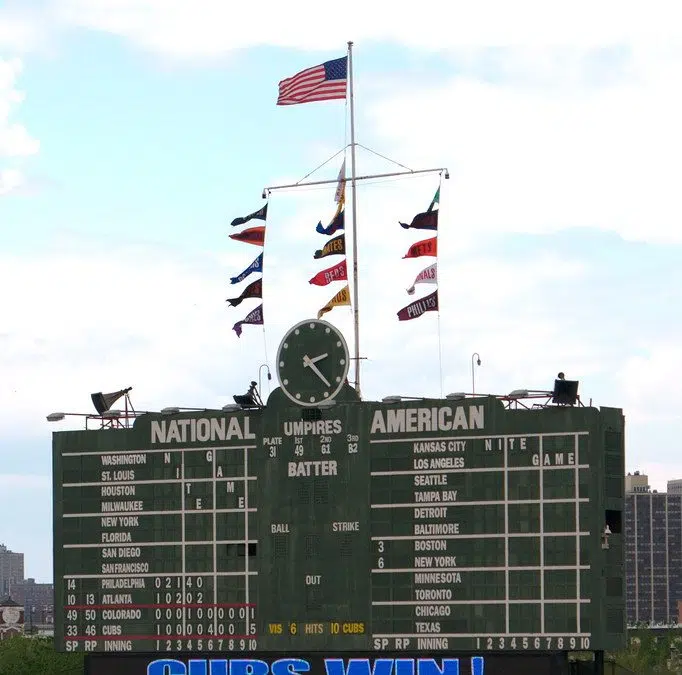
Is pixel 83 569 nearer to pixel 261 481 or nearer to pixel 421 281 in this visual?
pixel 261 481

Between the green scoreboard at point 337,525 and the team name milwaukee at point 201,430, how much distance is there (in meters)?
0.07

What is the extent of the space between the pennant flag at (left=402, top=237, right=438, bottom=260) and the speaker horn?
32.2 feet

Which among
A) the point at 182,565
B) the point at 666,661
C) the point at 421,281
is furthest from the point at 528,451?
the point at 666,661

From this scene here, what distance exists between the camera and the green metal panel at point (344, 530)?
145 feet

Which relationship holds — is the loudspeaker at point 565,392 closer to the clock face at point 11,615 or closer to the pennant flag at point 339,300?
the pennant flag at point 339,300

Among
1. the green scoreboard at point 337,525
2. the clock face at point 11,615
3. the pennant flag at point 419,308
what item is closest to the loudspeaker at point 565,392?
the green scoreboard at point 337,525

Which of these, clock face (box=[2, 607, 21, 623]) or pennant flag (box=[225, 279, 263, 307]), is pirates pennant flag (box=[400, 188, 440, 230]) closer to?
pennant flag (box=[225, 279, 263, 307])

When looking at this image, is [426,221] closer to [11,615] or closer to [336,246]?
[336,246]

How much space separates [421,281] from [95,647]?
48.4 ft

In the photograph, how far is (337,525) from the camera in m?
46.0

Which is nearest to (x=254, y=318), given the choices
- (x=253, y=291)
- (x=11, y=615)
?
(x=253, y=291)

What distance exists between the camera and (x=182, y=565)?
4769 cm

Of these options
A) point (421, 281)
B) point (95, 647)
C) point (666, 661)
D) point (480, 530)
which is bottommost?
point (666, 661)

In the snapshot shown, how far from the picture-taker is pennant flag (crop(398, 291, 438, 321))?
161 feet
